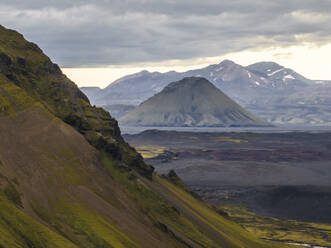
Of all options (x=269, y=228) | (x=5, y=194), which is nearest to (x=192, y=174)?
(x=269, y=228)

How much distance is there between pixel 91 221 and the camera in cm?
5494

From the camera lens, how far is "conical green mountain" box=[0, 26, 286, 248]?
170 feet

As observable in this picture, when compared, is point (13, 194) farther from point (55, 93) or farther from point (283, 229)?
point (283, 229)

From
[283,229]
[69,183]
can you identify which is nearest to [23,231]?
[69,183]

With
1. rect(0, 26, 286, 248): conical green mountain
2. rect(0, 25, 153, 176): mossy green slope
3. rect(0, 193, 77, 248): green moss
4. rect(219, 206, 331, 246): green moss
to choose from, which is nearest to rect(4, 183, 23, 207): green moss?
rect(0, 26, 286, 248): conical green mountain

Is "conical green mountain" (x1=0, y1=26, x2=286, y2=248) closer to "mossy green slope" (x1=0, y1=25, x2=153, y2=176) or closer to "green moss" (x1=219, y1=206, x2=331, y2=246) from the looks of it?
"mossy green slope" (x1=0, y1=25, x2=153, y2=176)

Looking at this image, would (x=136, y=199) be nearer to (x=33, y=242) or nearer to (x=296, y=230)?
(x=33, y=242)

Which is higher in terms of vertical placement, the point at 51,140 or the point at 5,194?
the point at 51,140

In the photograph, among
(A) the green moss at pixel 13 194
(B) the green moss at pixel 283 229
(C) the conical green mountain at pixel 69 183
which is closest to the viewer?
(A) the green moss at pixel 13 194

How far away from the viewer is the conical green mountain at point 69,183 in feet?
170

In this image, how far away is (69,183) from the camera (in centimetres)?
6103

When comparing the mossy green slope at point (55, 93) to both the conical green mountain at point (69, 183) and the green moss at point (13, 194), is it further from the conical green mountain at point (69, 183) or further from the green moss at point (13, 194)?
the green moss at point (13, 194)

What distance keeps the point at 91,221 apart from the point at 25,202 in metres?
8.61

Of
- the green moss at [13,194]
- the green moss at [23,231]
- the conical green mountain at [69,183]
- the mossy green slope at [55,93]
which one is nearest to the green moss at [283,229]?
the conical green mountain at [69,183]
